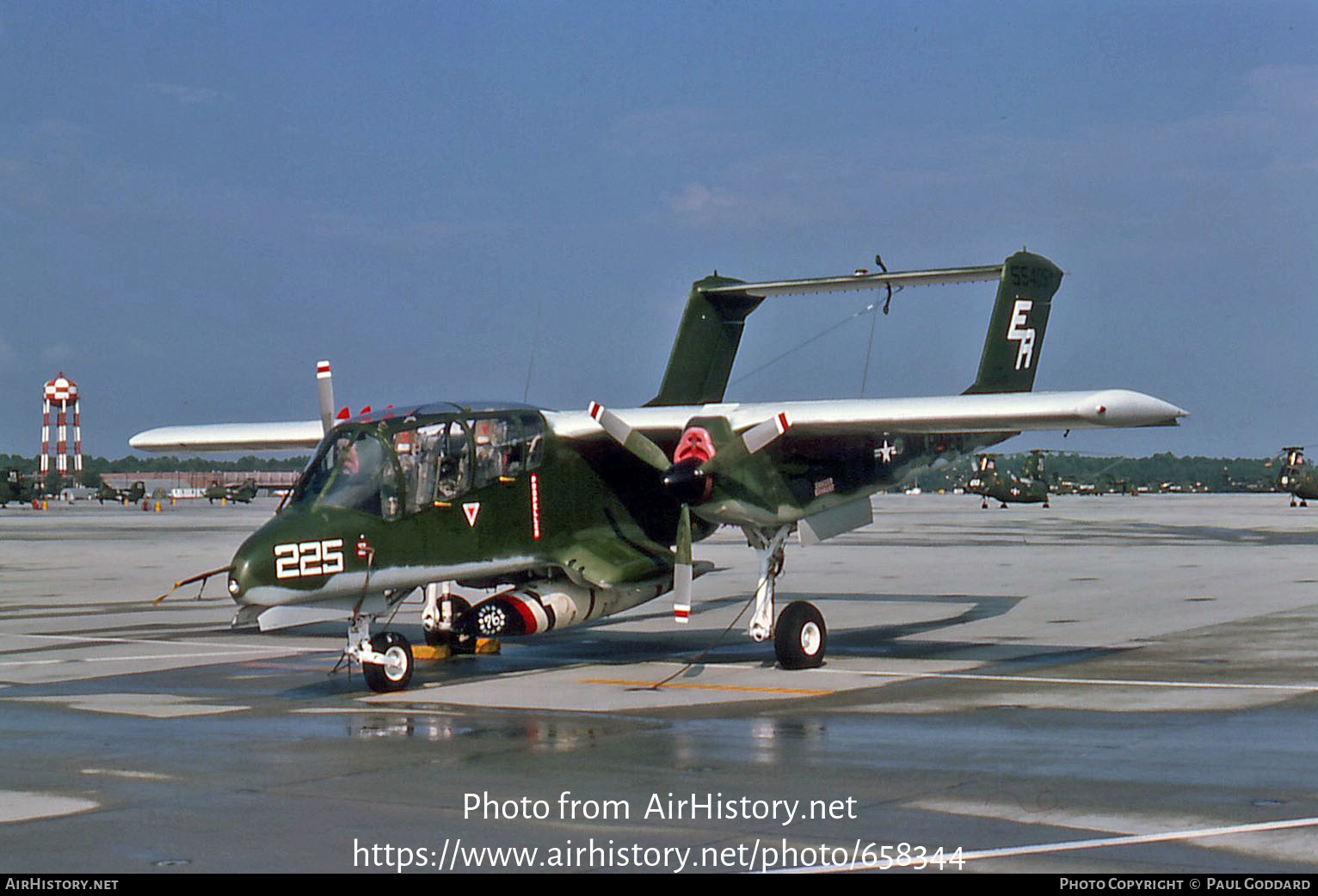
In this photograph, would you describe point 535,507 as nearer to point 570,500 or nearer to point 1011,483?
point 570,500

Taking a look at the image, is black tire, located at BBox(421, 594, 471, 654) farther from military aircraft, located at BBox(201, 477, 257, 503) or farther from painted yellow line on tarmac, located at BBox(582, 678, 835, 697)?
military aircraft, located at BBox(201, 477, 257, 503)

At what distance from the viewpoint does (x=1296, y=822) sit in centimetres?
983

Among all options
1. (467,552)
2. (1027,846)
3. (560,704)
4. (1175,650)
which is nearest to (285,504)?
(467,552)

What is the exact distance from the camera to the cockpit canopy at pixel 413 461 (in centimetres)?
1717

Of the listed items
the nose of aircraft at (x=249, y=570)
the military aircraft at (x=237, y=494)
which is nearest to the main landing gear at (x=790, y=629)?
the nose of aircraft at (x=249, y=570)

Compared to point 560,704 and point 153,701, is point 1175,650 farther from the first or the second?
point 153,701

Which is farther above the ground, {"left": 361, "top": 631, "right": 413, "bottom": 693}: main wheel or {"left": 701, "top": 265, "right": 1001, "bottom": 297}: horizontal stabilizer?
{"left": 701, "top": 265, "right": 1001, "bottom": 297}: horizontal stabilizer

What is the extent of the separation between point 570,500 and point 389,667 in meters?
3.62

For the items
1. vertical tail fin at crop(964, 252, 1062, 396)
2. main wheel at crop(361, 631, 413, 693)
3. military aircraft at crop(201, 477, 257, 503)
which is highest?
vertical tail fin at crop(964, 252, 1062, 396)

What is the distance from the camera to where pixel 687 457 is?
731 inches

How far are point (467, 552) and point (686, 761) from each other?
6.46 metres

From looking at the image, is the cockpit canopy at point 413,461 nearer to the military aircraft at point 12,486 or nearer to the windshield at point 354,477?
the windshield at point 354,477

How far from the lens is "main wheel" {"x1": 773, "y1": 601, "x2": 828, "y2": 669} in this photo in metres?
19.0

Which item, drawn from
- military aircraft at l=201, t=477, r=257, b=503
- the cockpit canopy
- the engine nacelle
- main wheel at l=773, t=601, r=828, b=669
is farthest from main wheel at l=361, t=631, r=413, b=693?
military aircraft at l=201, t=477, r=257, b=503
